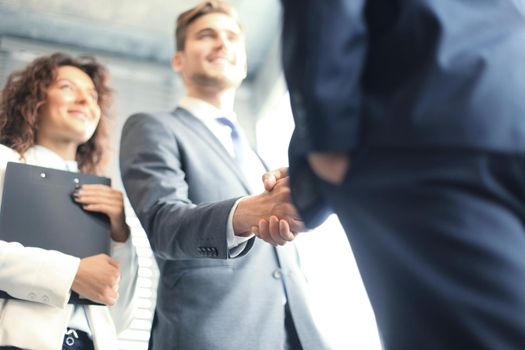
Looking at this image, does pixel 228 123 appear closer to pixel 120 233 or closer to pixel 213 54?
pixel 213 54

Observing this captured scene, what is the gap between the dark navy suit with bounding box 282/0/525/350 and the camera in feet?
2.23

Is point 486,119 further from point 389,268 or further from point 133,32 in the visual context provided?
point 133,32

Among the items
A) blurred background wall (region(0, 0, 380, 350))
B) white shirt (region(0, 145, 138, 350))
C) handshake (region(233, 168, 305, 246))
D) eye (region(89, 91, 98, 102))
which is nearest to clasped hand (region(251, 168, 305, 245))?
handshake (region(233, 168, 305, 246))

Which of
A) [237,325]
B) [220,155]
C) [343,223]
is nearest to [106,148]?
[220,155]

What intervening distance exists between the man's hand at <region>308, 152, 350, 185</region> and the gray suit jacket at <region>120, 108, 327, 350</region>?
56 cm

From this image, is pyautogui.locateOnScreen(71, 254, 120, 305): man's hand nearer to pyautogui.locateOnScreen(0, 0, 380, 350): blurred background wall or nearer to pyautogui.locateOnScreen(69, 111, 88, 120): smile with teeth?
pyautogui.locateOnScreen(69, 111, 88, 120): smile with teeth

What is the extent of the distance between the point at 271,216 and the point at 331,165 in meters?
0.51

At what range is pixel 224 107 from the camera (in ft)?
7.07

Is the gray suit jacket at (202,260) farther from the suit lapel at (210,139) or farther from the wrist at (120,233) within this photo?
the wrist at (120,233)

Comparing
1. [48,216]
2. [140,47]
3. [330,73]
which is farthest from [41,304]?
[140,47]

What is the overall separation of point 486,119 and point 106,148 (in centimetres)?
170

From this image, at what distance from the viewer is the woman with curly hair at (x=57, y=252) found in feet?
5.14

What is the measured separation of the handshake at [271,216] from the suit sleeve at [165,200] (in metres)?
0.04

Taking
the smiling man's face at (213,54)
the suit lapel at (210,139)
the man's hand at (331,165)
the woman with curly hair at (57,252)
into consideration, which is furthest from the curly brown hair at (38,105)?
the man's hand at (331,165)
